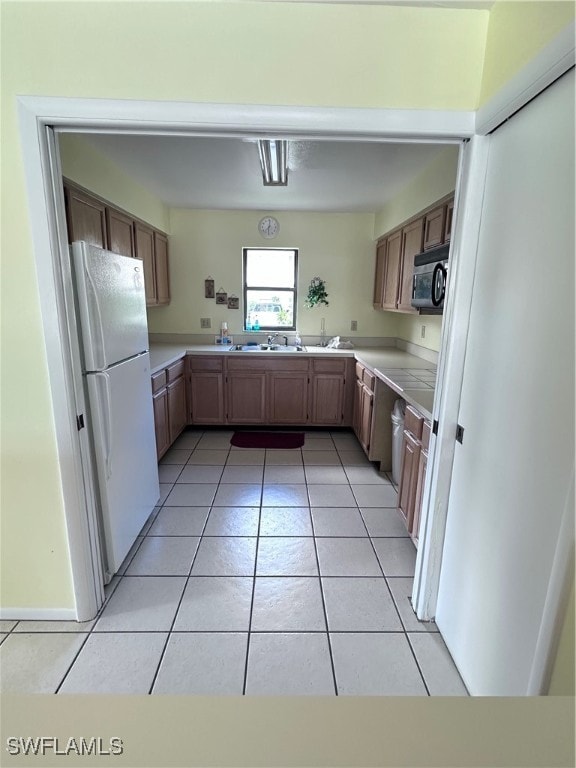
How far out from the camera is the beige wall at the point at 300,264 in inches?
168

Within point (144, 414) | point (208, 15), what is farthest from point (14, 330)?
point (208, 15)

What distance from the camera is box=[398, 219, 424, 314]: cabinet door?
9.64 feet

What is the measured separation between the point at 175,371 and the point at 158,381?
47 centimetres

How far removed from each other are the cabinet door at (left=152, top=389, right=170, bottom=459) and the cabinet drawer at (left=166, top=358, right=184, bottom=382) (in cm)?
17

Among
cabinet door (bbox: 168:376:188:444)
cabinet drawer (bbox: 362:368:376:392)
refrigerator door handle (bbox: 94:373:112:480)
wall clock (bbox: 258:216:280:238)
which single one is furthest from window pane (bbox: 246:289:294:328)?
refrigerator door handle (bbox: 94:373:112:480)

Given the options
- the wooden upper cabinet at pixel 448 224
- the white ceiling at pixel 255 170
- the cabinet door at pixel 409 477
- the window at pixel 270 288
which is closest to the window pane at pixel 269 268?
the window at pixel 270 288

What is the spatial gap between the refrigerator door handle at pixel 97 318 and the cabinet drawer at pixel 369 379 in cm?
212

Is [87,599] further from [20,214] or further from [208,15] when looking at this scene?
[208,15]

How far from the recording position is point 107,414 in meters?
1.77

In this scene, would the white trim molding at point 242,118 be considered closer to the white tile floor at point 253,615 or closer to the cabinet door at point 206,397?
the white tile floor at point 253,615

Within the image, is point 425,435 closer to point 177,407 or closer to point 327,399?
point 327,399

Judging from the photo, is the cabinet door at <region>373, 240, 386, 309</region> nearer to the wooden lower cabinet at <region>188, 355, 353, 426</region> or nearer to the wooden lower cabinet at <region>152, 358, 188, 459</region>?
the wooden lower cabinet at <region>188, 355, 353, 426</region>

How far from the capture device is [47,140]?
1.35 meters

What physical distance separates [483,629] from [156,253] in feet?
12.9
